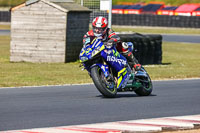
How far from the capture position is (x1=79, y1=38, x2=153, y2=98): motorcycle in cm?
991

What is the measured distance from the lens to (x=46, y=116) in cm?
830

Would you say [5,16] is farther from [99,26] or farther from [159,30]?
[99,26]

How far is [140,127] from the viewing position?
743 centimetres

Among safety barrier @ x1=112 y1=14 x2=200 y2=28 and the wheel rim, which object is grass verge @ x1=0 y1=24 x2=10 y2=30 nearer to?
safety barrier @ x1=112 y1=14 x2=200 y2=28

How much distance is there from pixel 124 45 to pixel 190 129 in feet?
11.5

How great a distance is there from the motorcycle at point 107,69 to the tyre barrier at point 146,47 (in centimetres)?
836

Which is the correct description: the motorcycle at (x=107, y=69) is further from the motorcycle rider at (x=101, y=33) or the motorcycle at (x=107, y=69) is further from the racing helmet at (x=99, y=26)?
the racing helmet at (x=99, y=26)

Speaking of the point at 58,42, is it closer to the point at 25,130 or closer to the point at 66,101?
the point at 66,101

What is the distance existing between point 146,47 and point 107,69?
9741 millimetres

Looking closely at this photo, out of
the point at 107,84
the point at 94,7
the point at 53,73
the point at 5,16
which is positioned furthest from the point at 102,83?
the point at 5,16

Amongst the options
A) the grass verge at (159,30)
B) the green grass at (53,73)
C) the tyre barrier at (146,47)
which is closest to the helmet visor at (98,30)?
the green grass at (53,73)

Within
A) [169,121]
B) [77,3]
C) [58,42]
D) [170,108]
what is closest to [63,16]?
[58,42]

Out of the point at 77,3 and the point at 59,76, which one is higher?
the point at 77,3

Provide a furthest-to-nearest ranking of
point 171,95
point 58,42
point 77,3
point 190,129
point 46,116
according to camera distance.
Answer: point 77,3 → point 58,42 → point 171,95 → point 46,116 → point 190,129
